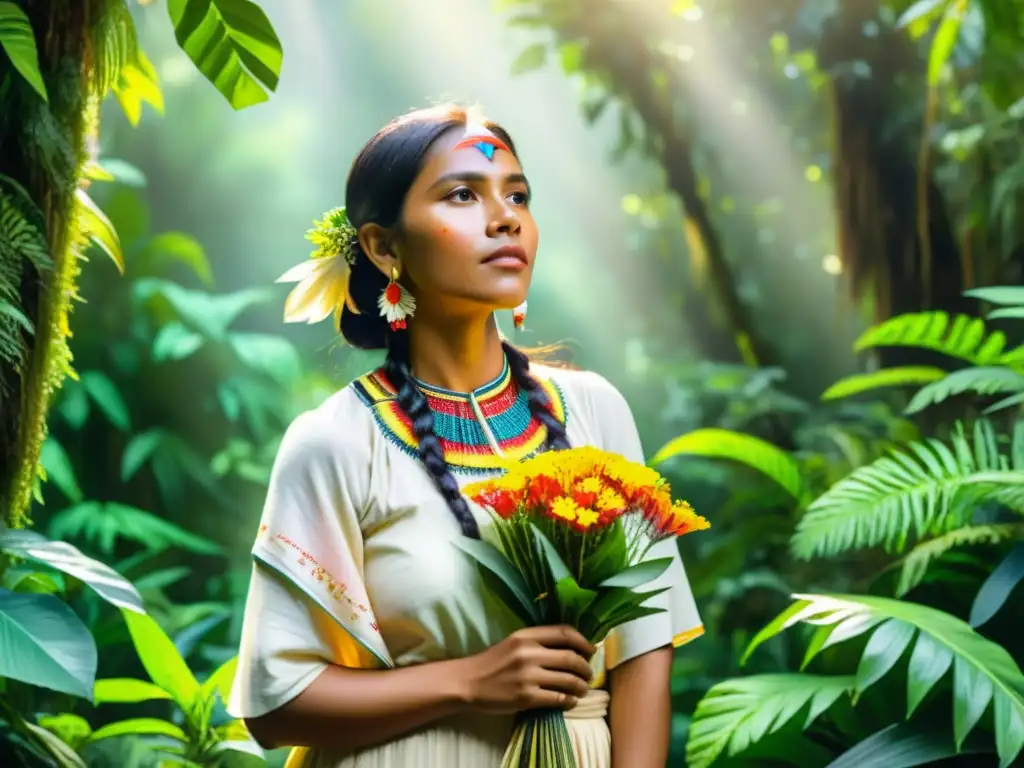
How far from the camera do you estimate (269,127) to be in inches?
171

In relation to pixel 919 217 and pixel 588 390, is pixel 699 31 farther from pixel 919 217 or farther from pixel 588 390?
pixel 588 390

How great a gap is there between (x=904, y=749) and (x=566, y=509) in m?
1.17

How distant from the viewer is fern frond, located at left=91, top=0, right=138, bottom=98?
1.91 m

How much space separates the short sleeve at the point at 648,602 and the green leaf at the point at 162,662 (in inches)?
50.6

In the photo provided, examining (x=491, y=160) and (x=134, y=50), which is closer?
(x=491, y=160)

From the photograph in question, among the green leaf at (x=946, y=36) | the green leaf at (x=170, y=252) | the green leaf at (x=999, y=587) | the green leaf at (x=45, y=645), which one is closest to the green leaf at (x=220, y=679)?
the green leaf at (x=45, y=645)

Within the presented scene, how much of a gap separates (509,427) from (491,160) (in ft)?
1.09

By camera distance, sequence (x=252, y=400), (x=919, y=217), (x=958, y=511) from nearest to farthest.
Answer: (x=958, y=511) < (x=919, y=217) < (x=252, y=400)

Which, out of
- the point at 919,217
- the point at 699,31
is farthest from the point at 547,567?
the point at 699,31

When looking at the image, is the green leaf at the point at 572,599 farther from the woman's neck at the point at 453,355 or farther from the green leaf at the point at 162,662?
the green leaf at the point at 162,662

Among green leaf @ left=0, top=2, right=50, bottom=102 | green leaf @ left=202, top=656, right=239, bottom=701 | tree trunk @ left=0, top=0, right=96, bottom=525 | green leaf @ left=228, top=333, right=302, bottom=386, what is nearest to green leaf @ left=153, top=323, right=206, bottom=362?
green leaf @ left=228, top=333, right=302, bottom=386

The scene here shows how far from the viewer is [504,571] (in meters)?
1.25

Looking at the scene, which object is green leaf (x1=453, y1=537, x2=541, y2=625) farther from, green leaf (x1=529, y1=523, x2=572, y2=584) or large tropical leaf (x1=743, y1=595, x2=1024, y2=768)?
large tropical leaf (x1=743, y1=595, x2=1024, y2=768)

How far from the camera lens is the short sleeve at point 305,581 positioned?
4.30 ft
